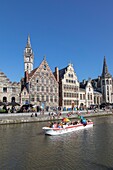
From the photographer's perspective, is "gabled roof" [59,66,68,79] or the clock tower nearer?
"gabled roof" [59,66,68,79]

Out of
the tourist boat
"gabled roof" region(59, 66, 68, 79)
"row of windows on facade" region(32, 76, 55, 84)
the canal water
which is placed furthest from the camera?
"gabled roof" region(59, 66, 68, 79)

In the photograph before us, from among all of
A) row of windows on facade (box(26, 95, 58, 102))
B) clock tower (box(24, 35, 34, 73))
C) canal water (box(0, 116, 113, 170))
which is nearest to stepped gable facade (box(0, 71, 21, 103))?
row of windows on facade (box(26, 95, 58, 102))

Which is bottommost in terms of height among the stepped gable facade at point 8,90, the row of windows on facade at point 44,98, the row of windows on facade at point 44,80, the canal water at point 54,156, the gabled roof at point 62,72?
the canal water at point 54,156

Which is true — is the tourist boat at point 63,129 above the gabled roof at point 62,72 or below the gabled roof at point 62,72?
below

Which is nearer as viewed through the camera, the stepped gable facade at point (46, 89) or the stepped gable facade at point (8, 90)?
the stepped gable facade at point (8, 90)

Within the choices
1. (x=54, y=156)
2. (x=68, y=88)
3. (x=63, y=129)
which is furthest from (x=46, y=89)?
(x=54, y=156)

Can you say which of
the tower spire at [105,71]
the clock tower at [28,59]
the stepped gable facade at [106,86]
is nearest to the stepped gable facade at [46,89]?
the clock tower at [28,59]

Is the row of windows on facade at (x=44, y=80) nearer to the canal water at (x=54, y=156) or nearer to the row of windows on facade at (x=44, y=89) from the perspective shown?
the row of windows on facade at (x=44, y=89)

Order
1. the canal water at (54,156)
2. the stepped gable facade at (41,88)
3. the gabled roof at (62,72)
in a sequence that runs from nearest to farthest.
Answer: the canal water at (54,156)
the stepped gable facade at (41,88)
the gabled roof at (62,72)

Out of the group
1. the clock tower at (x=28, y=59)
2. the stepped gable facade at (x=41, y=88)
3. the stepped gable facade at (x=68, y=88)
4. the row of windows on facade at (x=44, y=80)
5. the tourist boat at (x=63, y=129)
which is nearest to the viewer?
the tourist boat at (x=63, y=129)

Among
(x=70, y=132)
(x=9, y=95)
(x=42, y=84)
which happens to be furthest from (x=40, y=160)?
(x=42, y=84)

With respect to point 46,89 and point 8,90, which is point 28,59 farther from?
point 8,90

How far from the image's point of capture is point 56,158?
15422 mm

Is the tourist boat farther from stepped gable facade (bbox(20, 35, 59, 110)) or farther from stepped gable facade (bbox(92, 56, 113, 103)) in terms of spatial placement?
stepped gable facade (bbox(92, 56, 113, 103))
